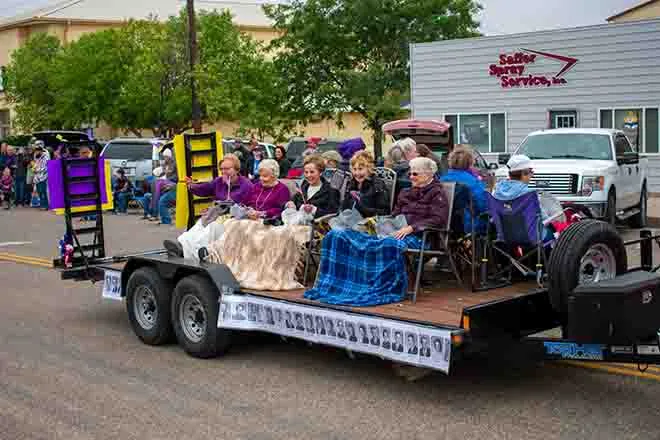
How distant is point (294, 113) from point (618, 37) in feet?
53.8

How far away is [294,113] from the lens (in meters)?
37.8

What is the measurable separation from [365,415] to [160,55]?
133ft

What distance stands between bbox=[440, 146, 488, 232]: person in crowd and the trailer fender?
6.45ft

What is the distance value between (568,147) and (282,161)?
10.9 meters

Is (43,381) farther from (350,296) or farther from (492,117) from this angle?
(492,117)

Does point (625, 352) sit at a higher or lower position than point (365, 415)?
higher

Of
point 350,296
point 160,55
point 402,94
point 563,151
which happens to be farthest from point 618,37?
point 160,55

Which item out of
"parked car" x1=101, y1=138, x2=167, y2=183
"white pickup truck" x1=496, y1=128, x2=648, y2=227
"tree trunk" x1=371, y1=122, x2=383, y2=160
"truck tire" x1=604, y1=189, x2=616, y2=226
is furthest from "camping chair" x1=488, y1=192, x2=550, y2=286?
"tree trunk" x1=371, y1=122, x2=383, y2=160

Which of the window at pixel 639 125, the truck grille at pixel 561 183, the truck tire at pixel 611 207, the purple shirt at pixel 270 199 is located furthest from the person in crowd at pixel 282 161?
the purple shirt at pixel 270 199

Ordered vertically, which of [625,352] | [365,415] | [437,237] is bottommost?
[365,415]

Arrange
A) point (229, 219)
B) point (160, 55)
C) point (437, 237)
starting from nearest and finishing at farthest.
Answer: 1. point (437, 237)
2. point (229, 219)
3. point (160, 55)

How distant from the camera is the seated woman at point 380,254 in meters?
7.12

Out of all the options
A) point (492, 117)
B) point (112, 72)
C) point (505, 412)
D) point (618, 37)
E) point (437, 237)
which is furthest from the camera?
point (112, 72)

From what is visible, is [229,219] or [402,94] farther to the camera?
[402,94]
